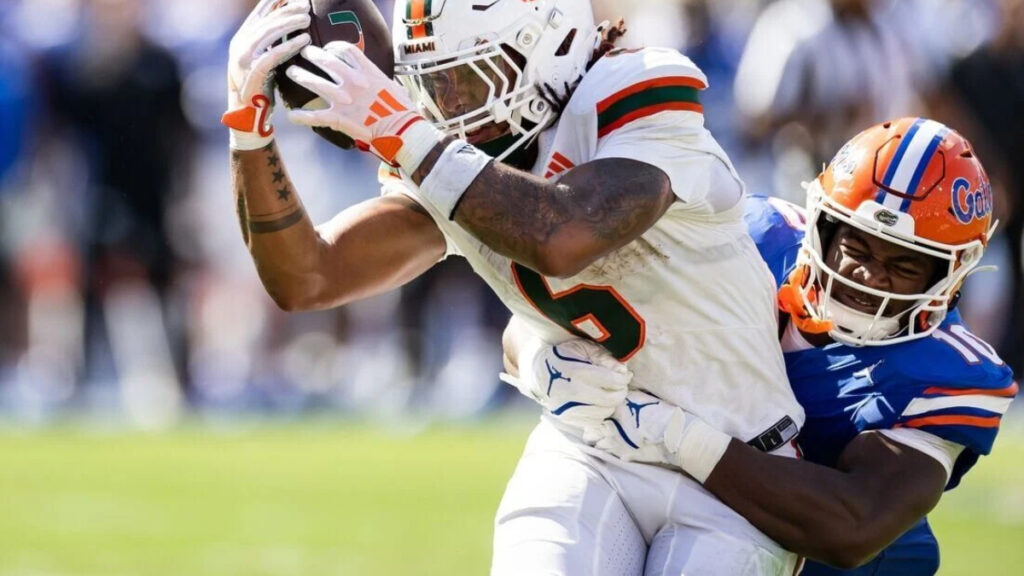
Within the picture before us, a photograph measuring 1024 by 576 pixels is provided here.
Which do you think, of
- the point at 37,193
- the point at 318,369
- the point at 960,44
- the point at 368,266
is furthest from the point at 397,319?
the point at 368,266

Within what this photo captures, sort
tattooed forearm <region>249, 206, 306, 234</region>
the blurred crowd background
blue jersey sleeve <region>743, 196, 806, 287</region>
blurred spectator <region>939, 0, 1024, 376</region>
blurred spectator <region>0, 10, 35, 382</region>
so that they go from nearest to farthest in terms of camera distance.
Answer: tattooed forearm <region>249, 206, 306, 234</region>, blue jersey sleeve <region>743, 196, 806, 287</region>, blurred spectator <region>939, 0, 1024, 376</region>, the blurred crowd background, blurred spectator <region>0, 10, 35, 382</region>

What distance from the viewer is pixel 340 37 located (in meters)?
3.47

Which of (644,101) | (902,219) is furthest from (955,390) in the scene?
(644,101)

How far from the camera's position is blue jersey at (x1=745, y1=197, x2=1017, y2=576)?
3.72 metres

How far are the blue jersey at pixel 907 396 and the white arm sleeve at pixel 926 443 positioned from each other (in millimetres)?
15

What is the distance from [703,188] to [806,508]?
0.70 metres

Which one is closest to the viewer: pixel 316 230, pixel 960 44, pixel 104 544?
pixel 316 230

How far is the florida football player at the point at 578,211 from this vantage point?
10.9ft

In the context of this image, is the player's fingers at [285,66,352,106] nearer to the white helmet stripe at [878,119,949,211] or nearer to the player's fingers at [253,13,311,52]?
the player's fingers at [253,13,311,52]

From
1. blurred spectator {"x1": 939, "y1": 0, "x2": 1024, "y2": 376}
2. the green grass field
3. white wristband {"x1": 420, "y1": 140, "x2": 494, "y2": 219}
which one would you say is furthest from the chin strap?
blurred spectator {"x1": 939, "y1": 0, "x2": 1024, "y2": 376}

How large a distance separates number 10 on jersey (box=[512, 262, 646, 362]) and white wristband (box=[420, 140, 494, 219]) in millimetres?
432

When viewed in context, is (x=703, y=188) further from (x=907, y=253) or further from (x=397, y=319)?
(x=397, y=319)

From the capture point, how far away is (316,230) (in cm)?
383

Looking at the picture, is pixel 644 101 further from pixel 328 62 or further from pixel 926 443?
pixel 926 443
